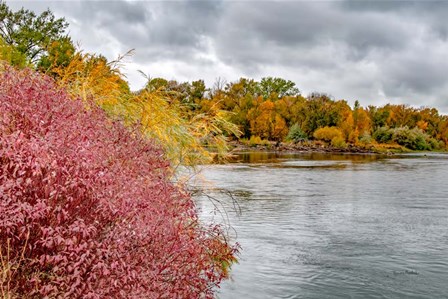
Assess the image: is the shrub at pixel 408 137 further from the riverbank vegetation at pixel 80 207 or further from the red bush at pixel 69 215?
the red bush at pixel 69 215

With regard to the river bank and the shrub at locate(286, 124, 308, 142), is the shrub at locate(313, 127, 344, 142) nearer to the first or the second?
the river bank

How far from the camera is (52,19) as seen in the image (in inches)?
2591

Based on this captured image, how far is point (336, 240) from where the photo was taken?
62.5ft

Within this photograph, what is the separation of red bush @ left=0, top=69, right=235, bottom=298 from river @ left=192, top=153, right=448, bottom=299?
7.18 m

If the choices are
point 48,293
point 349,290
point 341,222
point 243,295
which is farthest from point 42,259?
point 341,222

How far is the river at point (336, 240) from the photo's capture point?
1389 cm

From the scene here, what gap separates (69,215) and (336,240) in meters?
14.6

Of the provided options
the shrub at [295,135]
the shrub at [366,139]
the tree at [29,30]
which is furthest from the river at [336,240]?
the shrub at [366,139]

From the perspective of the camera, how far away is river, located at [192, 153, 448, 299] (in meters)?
13.9

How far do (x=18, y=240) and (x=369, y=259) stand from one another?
12.7m

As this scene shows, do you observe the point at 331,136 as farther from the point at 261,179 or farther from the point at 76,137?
the point at 76,137

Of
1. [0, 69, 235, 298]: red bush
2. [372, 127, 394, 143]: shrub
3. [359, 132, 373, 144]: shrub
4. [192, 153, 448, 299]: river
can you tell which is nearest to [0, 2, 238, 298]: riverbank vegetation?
[0, 69, 235, 298]: red bush

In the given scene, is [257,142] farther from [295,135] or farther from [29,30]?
[29,30]

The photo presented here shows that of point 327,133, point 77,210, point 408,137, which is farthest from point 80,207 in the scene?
point 408,137
